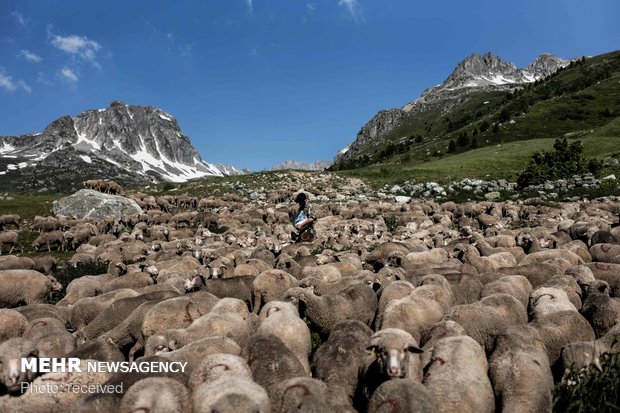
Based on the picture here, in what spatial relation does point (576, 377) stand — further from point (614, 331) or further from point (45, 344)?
point (45, 344)

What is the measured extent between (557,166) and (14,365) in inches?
2084

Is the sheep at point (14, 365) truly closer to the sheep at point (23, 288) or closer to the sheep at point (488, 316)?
the sheep at point (488, 316)

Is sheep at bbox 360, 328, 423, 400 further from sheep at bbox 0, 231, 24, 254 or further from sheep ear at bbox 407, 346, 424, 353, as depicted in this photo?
sheep at bbox 0, 231, 24, 254

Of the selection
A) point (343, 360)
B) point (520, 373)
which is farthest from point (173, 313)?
point (520, 373)

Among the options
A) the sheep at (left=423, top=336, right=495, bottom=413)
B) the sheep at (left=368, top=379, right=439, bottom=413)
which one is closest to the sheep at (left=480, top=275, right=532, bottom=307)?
the sheep at (left=423, top=336, right=495, bottom=413)

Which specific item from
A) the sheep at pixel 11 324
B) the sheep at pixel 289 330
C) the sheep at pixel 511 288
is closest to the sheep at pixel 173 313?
the sheep at pixel 289 330

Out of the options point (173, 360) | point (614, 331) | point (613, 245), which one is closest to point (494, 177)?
point (613, 245)

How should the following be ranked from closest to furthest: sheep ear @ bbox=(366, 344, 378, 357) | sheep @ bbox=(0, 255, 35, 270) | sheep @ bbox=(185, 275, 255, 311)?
sheep ear @ bbox=(366, 344, 378, 357) → sheep @ bbox=(185, 275, 255, 311) → sheep @ bbox=(0, 255, 35, 270)

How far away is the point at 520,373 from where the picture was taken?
7215 mm

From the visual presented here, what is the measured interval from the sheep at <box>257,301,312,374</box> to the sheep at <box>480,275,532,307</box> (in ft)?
17.3

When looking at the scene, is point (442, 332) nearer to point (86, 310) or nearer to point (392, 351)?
point (392, 351)

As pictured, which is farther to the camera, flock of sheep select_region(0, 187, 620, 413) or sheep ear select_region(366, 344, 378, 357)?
sheep ear select_region(366, 344, 378, 357)

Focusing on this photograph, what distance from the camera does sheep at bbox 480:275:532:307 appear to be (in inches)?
471

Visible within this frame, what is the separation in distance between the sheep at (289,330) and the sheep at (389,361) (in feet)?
5.90
